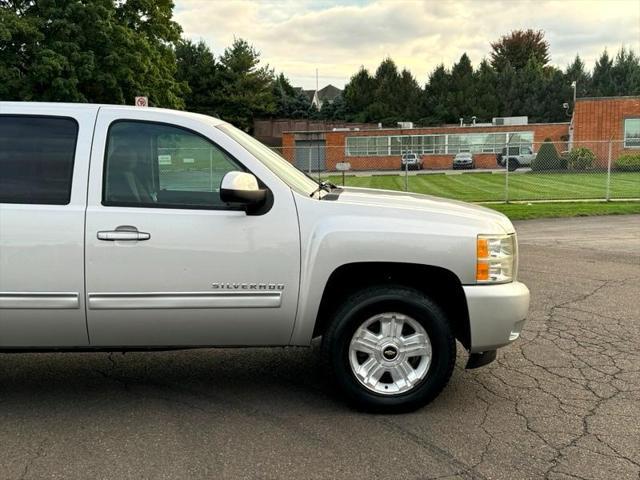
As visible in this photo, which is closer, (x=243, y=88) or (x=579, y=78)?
(x=243, y=88)

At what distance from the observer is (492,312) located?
399cm

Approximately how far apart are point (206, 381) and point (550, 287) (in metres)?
4.77

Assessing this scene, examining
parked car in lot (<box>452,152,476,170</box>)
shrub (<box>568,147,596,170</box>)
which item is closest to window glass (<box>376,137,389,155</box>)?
parked car in lot (<box>452,152,476,170</box>)

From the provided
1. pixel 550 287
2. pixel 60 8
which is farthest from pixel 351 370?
pixel 60 8

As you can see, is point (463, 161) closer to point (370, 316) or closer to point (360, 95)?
point (360, 95)

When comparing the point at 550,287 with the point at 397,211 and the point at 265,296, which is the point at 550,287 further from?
the point at 265,296

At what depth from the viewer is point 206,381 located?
15.5 feet

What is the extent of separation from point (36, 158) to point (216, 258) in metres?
1.30

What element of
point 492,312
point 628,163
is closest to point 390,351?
point 492,312

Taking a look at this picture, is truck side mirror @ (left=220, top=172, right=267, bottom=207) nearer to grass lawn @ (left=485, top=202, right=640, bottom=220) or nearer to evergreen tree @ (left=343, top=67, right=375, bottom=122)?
grass lawn @ (left=485, top=202, right=640, bottom=220)

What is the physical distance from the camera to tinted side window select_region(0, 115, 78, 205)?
3.91m

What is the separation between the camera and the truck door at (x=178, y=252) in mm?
3848

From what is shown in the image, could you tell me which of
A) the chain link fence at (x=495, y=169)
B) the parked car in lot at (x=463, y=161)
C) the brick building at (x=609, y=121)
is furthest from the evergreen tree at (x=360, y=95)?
the brick building at (x=609, y=121)

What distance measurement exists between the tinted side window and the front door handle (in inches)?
13.0
